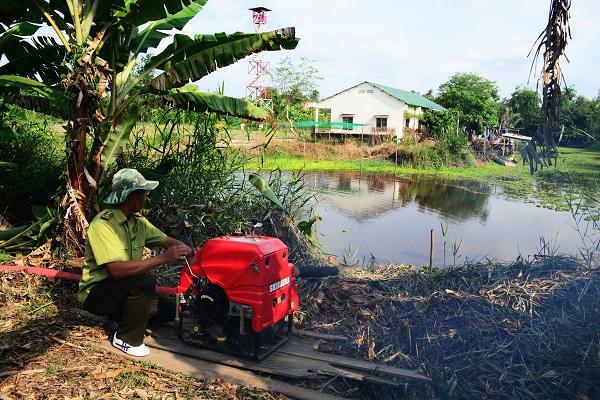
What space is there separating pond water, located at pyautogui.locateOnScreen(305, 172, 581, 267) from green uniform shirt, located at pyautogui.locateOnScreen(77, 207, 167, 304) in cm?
367

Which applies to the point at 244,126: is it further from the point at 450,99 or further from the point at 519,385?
the point at 450,99

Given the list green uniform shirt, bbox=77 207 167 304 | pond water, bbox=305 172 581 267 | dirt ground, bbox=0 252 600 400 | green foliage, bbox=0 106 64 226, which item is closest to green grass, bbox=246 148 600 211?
pond water, bbox=305 172 581 267

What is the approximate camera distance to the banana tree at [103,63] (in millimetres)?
4645

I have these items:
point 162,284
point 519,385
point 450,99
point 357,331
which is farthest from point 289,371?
point 450,99

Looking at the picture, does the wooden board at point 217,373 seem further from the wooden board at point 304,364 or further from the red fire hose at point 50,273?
the red fire hose at point 50,273

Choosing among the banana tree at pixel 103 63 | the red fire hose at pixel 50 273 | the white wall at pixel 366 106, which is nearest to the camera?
the red fire hose at pixel 50 273

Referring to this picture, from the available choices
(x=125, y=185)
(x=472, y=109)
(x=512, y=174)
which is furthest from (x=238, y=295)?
(x=472, y=109)

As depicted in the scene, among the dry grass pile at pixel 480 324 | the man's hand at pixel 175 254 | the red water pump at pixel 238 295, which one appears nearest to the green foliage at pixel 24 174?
the man's hand at pixel 175 254

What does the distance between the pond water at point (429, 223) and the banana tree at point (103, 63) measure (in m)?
2.56

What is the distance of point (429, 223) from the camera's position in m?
12.2

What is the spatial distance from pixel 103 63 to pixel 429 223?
368 inches

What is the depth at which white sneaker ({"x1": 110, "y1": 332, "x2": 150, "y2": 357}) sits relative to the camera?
3.24 m

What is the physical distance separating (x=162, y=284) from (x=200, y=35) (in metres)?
2.58

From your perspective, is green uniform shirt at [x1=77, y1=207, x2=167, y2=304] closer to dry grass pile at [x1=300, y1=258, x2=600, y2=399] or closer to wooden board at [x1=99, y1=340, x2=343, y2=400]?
wooden board at [x1=99, y1=340, x2=343, y2=400]
